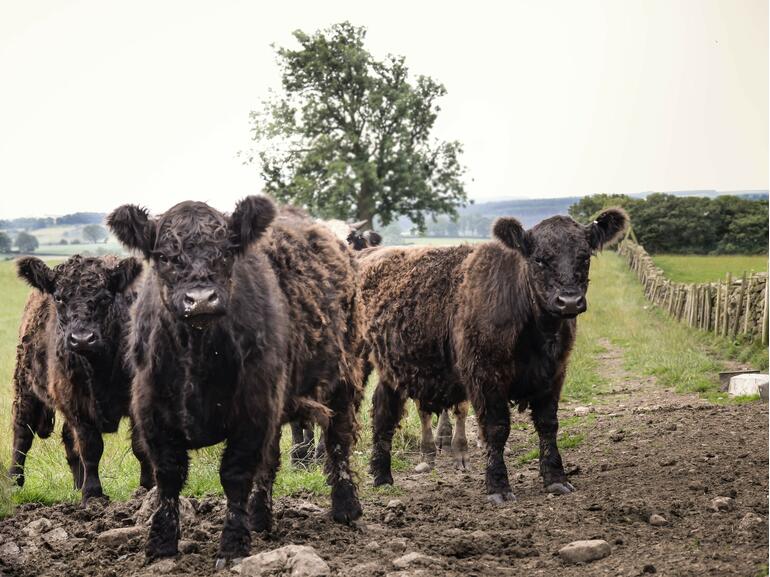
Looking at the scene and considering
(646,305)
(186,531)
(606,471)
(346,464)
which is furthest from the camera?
(646,305)

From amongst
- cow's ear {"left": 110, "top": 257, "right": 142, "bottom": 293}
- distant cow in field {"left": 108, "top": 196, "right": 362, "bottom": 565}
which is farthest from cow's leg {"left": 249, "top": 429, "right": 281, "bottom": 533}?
cow's ear {"left": 110, "top": 257, "right": 142, "bottom": 293}

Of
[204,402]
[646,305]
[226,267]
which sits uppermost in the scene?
[226,267]

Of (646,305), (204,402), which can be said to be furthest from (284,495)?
(646,305)

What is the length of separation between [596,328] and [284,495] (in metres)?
17.9

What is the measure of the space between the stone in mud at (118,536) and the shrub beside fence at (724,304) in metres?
13.6

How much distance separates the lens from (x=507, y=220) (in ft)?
28.8

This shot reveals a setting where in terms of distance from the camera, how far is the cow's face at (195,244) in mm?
5793

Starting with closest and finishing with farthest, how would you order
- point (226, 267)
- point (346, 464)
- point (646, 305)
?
point (226, 267), point (346, 464), point (646, 305)

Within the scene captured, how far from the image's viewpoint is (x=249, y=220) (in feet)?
20.8

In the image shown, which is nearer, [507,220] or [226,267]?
[226,267]

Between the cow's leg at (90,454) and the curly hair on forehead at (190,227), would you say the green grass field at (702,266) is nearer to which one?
the cow's leg at (90,454)

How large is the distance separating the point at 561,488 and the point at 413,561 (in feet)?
9.38

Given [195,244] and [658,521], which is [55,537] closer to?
[195,244]

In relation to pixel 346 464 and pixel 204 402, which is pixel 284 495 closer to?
pixel 346 464
